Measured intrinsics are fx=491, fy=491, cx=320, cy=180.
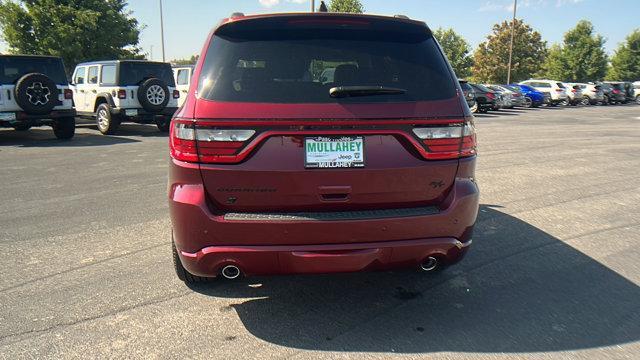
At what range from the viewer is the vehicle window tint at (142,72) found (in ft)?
43.2

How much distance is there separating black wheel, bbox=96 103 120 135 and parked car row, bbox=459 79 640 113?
17735 millimetres

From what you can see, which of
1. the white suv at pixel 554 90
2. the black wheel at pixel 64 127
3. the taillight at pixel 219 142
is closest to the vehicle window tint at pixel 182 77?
the black wheel at pixel 64 127

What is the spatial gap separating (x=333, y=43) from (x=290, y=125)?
635 mm

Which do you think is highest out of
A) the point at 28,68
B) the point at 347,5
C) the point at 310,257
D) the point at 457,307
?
the point at 347,5

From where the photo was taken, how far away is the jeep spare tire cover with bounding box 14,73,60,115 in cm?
1054

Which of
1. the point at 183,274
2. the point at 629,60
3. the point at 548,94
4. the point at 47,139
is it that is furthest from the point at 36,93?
the point at 629,60

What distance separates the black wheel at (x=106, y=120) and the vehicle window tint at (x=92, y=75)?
0.79m

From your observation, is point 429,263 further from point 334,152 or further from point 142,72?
point 142,72

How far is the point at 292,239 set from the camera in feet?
8.86

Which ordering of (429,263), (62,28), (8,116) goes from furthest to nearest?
1. (62,28)
2. (8,116)
3. (429,263)

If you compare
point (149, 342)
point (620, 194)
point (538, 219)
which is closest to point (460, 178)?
point (149, 342)

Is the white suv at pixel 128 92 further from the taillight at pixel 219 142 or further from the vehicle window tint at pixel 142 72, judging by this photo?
the taillight at pixel 219 142

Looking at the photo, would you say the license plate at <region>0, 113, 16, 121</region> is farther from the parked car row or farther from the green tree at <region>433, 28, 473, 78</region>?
the green tree at <region>433, 28, 473, 78</region>

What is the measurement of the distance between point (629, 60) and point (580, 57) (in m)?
10.6
